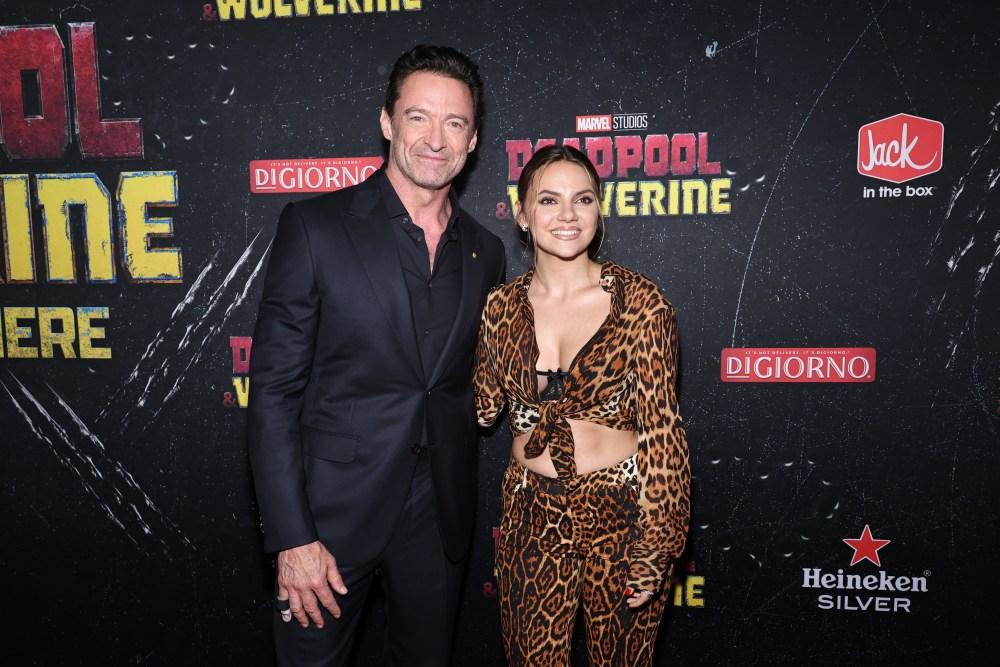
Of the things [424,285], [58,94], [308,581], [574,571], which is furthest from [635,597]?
[58,94]

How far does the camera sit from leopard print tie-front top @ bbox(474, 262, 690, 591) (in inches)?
68.1

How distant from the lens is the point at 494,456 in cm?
280

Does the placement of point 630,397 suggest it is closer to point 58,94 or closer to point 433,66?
point 433,66

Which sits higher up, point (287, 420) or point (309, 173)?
point (309, 173)

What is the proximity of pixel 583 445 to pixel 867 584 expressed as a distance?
1.58m

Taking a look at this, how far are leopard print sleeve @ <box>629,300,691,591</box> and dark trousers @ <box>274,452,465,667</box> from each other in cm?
58

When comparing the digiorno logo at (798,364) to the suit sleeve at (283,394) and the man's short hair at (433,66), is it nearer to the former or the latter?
the man's short hair at (433,66)

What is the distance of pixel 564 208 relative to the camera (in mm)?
1860

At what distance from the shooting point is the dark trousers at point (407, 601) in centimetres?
192

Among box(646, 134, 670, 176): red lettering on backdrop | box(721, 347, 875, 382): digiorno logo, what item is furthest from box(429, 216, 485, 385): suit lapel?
box(721, 347, 875, 382): digiorno logo

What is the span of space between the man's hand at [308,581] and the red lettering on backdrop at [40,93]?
2.06 meters

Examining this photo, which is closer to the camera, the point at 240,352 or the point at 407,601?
the point at 407,601

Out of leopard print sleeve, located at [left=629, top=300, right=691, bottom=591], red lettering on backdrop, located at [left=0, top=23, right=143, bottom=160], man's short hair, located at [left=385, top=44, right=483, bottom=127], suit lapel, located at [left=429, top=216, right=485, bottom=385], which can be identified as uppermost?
red lettering on backdrop, located at [left=0, top=23, right=143, bottom=160]

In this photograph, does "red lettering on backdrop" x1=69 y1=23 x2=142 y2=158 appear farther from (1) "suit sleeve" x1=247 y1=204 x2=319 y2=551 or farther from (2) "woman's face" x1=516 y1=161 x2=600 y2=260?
(2) "woman's face" x1=516 y1=161 x2=600 y2=260
